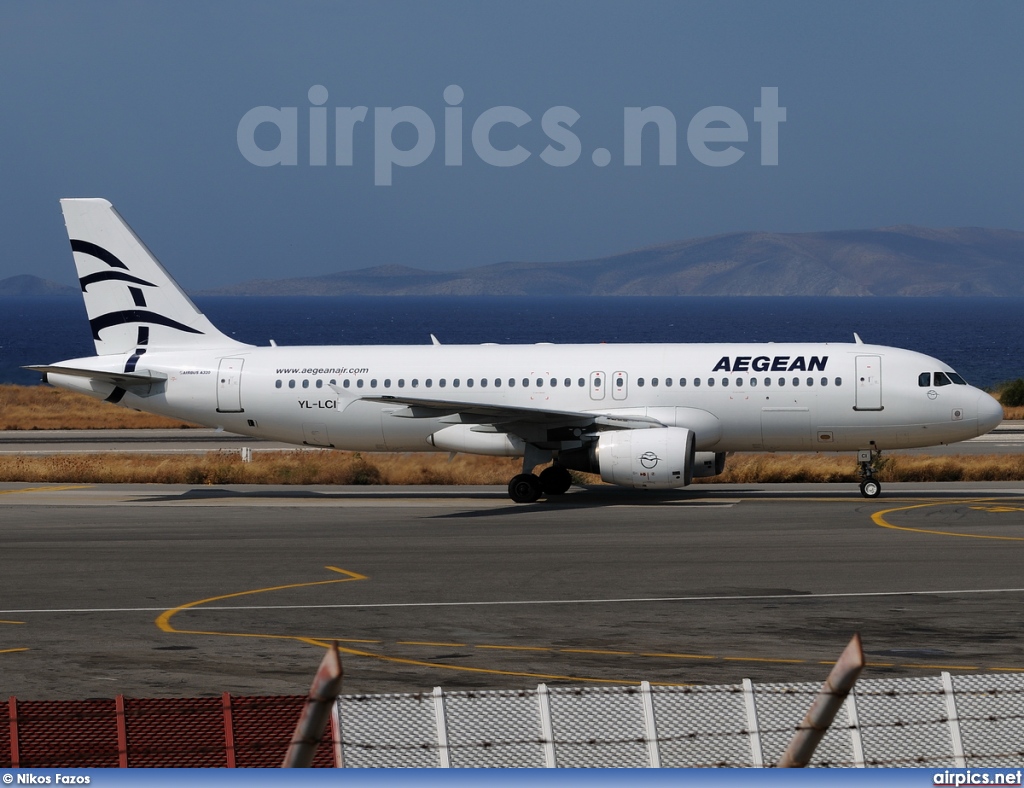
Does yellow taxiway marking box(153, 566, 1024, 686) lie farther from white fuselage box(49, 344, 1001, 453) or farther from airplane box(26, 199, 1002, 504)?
white fuselage box(49, 344, 1001, 453)

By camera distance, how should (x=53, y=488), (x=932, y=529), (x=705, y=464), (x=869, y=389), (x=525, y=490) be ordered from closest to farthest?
1. (x=932, y=529)
2. (x=869, y=389)
3. (x=525, y=490)
4. (x=705, y=464)
5. (x=53, y=488)

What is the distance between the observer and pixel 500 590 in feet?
79.5

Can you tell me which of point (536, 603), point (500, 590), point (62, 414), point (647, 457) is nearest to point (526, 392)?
point (647, 457)

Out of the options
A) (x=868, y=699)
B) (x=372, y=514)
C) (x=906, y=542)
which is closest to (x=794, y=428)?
(x=906, y=542)

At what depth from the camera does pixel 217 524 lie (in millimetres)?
34375

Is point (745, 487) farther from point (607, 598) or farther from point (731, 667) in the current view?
point (731, 667)

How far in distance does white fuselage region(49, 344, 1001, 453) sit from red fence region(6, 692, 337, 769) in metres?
25.1

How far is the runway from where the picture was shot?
17828mm

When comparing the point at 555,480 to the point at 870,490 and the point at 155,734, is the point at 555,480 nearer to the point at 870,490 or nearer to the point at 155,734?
the point at 870,490

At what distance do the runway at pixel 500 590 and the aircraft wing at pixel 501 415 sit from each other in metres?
2.29

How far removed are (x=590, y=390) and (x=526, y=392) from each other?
6.08ft

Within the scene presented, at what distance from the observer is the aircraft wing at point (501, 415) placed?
36.2 m

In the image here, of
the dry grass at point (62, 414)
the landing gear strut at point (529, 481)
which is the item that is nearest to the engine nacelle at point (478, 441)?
the landing gear strut at point (529, 481)

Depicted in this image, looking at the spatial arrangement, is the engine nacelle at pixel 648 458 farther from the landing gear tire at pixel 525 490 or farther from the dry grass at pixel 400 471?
the dry grass at pixel 400 471
